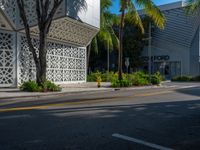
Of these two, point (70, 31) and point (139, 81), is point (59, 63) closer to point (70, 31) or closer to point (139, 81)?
point (70, 31)

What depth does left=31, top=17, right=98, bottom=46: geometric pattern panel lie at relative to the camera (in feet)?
87.1

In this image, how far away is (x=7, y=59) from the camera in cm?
2412

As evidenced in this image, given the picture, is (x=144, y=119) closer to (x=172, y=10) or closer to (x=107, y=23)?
(x=107, y=23)

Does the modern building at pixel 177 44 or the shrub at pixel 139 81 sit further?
the modern building at pixel 177 44

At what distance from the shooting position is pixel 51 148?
627cm

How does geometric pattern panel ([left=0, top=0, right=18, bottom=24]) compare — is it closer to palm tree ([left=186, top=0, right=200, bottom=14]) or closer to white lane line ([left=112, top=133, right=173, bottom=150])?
palm tree ([left=186, top=0, right=200, bottom=14])

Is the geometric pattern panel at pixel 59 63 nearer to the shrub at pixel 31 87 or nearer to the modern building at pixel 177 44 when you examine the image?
the shrub at pixel 31 87

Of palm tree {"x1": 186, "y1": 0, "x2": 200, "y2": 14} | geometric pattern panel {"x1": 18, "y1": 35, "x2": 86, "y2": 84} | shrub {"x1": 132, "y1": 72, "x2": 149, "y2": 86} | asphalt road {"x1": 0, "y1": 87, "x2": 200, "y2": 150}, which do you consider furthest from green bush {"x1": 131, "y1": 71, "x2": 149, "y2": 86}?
asphalt road {"x1": 0, "y1": 87, "x2": 200, "y2": 150}

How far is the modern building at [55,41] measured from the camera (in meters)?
23.9

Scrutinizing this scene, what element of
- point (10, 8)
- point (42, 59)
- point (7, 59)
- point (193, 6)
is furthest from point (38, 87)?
point (193, 6)

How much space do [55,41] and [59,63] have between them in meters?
1.98

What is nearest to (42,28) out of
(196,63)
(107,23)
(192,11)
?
(192,11)

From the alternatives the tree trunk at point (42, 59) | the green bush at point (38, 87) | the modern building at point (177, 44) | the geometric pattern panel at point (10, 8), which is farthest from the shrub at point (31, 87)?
the modern building at point (177, 44)

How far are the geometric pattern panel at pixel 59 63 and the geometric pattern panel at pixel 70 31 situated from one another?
69 centimetres
